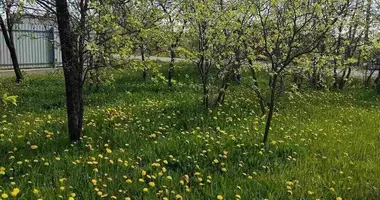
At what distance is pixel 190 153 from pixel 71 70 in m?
1.83

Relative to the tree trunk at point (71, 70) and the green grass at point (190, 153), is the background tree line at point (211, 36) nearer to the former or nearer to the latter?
the tree trunk at point (71, 70)

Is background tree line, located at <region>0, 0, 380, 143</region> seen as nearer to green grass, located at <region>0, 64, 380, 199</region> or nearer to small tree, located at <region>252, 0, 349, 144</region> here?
small tree, located at <region>252, 0, 349, 144</region>

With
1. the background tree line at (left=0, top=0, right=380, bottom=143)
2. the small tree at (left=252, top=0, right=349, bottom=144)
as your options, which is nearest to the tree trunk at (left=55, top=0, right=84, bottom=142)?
the background tree line at (left=0, top=0, right=380, bottom=143)

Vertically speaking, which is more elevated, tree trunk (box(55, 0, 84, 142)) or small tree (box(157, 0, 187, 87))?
small tree (box(157, 0, 187, 87))

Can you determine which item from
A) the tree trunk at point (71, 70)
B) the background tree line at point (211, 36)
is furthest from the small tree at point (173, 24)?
the tree trunk at point (71, 70)

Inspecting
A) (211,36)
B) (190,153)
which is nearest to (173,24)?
(211,36)

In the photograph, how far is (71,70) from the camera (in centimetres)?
514

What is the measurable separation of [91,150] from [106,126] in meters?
1.25

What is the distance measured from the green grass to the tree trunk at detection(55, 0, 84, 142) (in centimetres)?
26

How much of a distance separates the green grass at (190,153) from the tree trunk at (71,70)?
10.4 inches

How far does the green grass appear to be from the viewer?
157 inches

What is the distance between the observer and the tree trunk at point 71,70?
16.4 feet

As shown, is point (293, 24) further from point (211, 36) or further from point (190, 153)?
point (190, 153)

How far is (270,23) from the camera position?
6.19 meters
